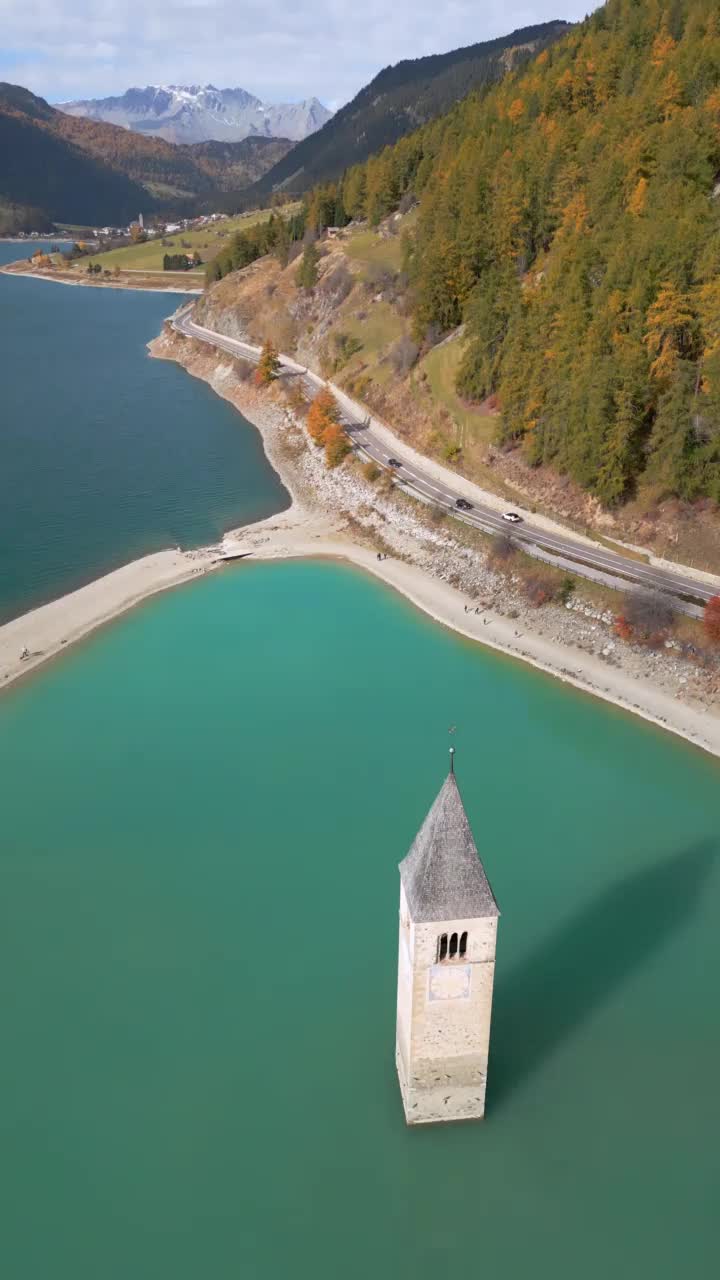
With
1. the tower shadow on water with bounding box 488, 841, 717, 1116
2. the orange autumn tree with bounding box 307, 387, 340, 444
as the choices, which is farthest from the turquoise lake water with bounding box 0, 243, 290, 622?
the tower shadow on water with bounding box 488, 841, 717, 1116

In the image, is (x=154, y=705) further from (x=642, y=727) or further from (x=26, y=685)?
(x=642, y=727)

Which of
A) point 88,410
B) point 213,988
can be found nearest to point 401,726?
point 213,988

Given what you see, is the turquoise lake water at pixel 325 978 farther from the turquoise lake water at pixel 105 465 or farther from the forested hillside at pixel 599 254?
the forested hillside at pixel 599 254

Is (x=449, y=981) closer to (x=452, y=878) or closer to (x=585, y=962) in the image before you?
(x=452, y=878)

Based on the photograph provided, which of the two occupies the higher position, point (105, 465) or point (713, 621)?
point (105, 465)

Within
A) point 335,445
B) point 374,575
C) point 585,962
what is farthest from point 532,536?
point 585,962

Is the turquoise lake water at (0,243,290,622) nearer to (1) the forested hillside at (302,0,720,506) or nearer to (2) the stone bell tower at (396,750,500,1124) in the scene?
(1) the forested hillside at (302,0,720,506)

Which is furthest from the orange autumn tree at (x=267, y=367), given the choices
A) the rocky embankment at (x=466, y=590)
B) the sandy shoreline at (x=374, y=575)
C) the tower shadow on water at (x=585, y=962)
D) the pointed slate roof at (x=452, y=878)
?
the pointed slate roof at (x=452, y=878)
